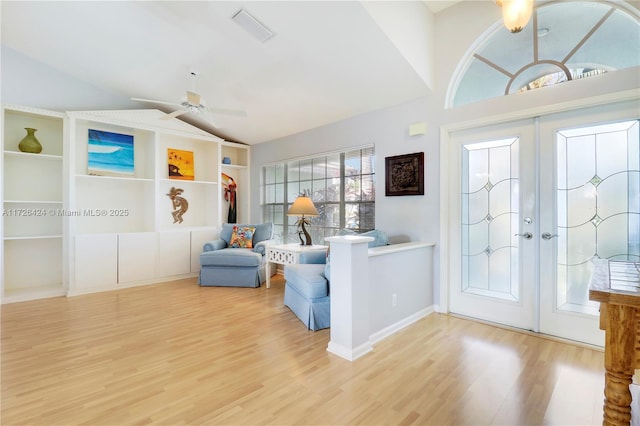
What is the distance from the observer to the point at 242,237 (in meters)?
5.09

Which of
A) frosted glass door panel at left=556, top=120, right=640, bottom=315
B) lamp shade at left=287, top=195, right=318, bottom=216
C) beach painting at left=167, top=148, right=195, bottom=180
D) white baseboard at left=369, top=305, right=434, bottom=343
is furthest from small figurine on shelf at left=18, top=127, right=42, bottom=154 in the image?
frosted glass door panel at left=556, top=120, right=640, bottom=315

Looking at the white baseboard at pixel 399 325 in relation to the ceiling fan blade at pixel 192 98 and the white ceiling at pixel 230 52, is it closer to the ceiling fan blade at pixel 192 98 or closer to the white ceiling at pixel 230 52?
the white ceiling at pixel 230 52

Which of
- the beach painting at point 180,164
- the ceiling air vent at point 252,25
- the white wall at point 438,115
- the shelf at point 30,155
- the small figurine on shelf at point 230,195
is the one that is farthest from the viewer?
the small figurine on shelf at point 230,195

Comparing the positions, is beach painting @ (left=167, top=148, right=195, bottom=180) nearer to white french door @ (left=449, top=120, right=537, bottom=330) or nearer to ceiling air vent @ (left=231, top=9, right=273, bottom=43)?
ceiling air vent @ (left=231, top=9, right=273, bottom=43)

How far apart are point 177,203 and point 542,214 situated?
5.37m

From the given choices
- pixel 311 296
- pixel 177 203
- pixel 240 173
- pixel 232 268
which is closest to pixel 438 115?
pixel 311 296

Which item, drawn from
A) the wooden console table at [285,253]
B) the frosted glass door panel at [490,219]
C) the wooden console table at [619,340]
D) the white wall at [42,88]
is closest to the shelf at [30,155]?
the white wall at [42,88]

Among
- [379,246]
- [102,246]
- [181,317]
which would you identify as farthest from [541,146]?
[102,246]

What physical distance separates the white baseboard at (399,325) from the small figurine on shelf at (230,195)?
4090 mm

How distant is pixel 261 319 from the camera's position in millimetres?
3154

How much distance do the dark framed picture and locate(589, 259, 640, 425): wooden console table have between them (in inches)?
96.2

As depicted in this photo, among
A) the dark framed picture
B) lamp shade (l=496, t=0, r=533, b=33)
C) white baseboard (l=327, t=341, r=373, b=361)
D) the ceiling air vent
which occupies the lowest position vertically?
white baseboard (l=327, t=341, r=373, b=361)

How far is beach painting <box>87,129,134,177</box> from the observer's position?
4539 millimetres

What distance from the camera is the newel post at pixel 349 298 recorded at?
230 cm
